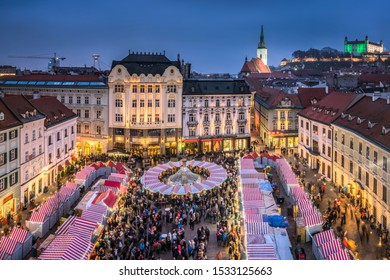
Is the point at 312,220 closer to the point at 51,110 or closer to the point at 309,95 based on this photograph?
the point at 51,110

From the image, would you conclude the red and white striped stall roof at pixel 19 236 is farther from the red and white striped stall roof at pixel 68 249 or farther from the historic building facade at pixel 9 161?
the historic building facade at pixel 9 161

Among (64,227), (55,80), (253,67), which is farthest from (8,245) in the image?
(253,67)

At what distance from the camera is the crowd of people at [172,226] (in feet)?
42.9

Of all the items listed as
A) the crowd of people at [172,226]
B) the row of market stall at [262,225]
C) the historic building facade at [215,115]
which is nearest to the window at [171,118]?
the historic building facade at [215,115]

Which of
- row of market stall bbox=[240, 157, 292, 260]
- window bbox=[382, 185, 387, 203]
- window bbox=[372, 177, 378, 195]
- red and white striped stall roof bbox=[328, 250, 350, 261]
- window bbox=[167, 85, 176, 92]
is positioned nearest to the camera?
red and white striped stall roof bbox=[328, 250, 350, 261]

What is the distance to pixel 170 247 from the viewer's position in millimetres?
13742

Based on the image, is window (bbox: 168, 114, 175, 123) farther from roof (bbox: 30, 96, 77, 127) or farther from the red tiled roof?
roof (bbox: 30, 96, 77, 127)

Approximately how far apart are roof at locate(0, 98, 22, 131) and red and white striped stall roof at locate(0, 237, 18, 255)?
695 centimetres

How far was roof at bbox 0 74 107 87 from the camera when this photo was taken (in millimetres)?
33125

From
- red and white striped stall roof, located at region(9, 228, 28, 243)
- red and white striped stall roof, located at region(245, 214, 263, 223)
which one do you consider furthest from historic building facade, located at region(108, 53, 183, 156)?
red and white striped stall roof, located at region(9, 228, 28, 243)

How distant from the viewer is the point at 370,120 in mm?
19516

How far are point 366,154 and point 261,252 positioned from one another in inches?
406

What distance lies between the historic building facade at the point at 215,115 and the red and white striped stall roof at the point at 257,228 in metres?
20.2

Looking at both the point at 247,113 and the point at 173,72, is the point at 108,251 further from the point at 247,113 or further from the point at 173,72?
the point at 247,113
